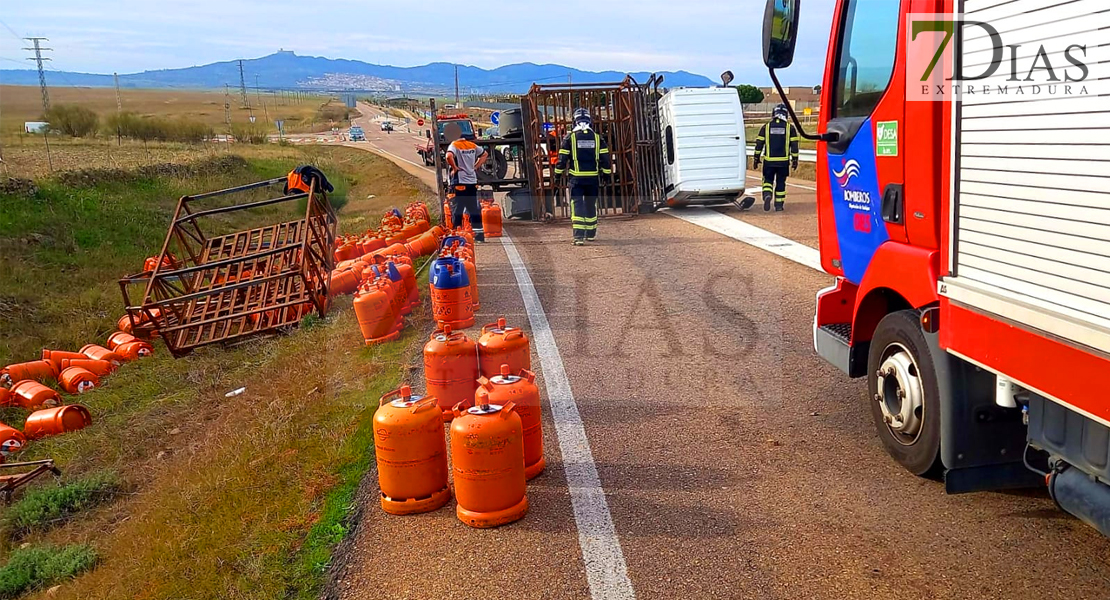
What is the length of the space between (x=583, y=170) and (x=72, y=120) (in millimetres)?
36752

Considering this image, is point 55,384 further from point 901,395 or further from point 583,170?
point 901,395

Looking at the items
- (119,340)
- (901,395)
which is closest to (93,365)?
(119,340)

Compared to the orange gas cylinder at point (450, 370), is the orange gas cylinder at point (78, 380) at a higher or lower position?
lower

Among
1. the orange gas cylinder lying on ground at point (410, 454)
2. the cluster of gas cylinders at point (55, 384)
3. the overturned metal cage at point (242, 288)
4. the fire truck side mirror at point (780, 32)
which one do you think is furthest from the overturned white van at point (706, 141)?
the orange gas cylinder lying on ground at point (410, 454)

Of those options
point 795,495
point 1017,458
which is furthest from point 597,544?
point 1017,458

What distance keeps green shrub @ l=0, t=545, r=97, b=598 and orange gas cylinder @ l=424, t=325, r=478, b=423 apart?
2.65 meters

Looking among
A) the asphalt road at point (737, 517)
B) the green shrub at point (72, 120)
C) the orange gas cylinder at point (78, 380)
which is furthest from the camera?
the green shrub at point (72, 120)

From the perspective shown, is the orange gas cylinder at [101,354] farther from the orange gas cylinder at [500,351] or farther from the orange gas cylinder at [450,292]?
the orange gas cylinder at [500,351]

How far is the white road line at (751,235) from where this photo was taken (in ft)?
35.7

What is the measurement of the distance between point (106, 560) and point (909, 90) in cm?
572

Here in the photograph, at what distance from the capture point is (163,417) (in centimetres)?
869

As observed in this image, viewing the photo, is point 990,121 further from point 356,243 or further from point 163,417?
point 356,243

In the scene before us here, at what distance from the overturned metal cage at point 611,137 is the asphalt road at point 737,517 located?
9621mm

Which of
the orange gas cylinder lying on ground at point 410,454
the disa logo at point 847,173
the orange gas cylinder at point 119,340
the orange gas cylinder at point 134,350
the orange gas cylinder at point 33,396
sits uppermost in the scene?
the disa logo at point 847,173
